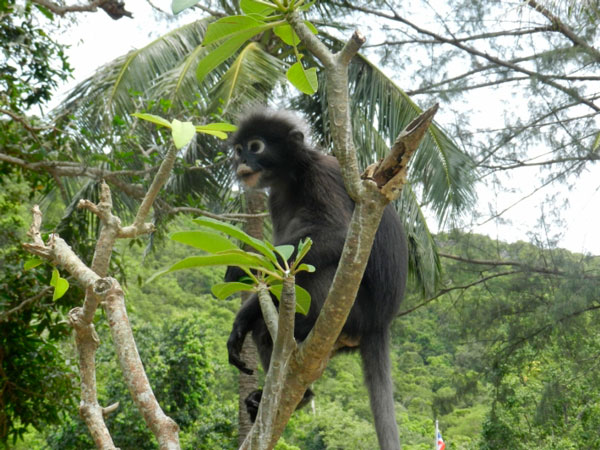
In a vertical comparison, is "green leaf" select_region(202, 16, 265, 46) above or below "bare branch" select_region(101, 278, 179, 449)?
above

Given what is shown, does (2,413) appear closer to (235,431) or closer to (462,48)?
(462,48)

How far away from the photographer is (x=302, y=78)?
1.09 m

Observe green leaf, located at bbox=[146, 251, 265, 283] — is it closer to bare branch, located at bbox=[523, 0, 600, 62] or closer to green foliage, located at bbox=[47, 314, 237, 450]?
bare branch, located at bbox=[523, 0, 600, 62]

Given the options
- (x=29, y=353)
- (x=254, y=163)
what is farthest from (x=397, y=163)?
(x=29, y=353)

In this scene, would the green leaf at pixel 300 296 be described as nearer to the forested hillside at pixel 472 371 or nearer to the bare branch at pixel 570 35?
the forested hillside at pixel 472 371

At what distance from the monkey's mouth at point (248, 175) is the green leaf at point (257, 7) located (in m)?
2.10

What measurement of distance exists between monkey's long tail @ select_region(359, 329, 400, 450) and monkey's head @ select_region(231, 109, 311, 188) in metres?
0.88

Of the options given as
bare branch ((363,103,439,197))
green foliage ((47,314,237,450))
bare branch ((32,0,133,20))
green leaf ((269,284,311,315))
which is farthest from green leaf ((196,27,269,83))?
green foliage ((47,314,237,450))

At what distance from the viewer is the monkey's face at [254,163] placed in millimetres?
3145

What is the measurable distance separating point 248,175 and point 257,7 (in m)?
2.15

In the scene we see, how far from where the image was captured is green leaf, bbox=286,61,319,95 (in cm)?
108

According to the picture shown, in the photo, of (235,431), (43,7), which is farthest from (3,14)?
(235,431)

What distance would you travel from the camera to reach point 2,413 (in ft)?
15.6

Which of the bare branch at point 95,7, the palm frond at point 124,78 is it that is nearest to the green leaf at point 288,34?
the bare branch at point 95,7
